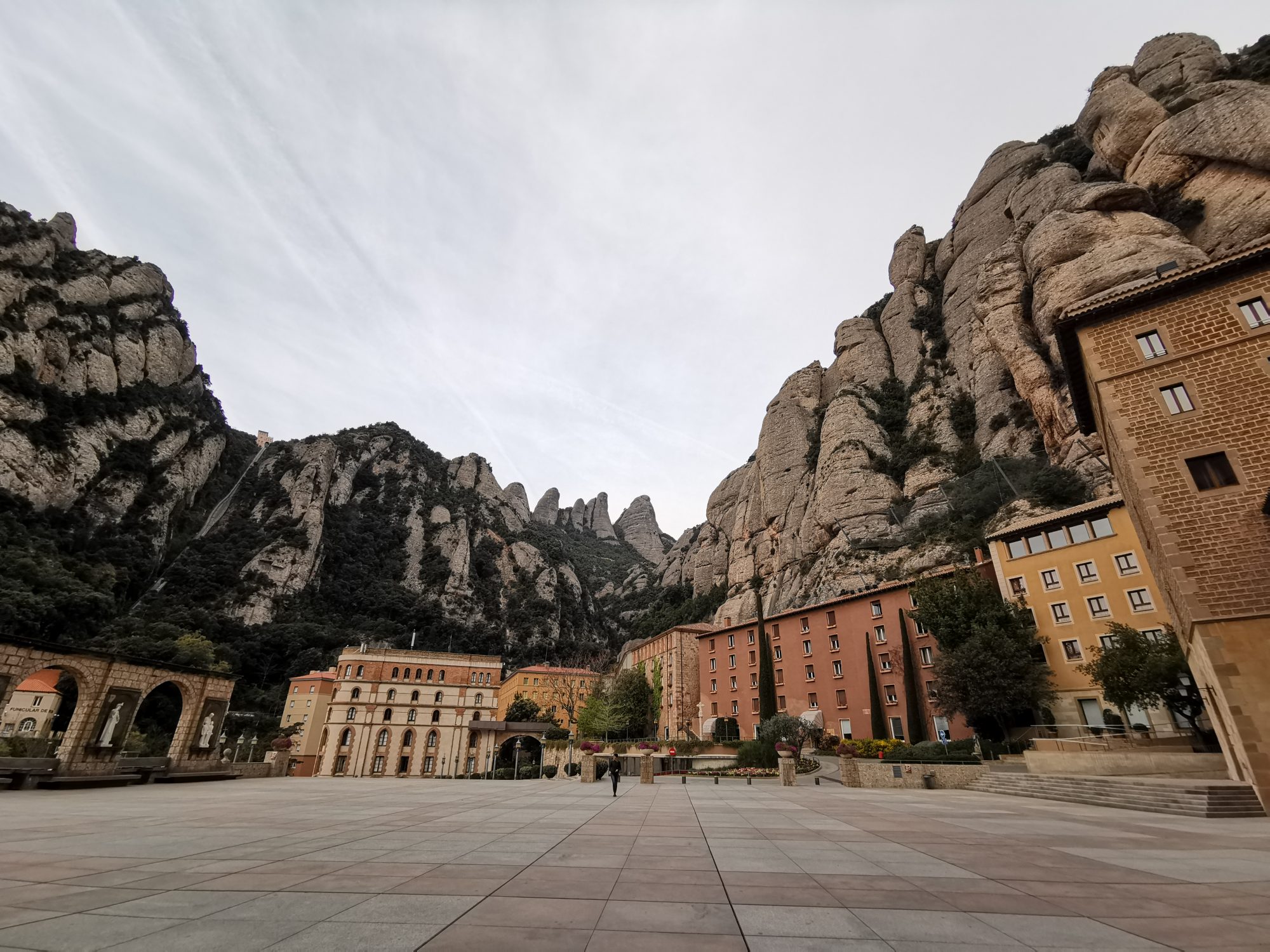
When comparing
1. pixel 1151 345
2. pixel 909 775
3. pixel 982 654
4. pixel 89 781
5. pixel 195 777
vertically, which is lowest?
pixel 195 777

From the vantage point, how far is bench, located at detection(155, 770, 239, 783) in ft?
80.0

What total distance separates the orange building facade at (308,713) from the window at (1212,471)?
230 feet

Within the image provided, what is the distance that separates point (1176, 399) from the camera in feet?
61.4

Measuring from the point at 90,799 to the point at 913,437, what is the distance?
7737 centimetres

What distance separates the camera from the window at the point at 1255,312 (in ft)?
60.1

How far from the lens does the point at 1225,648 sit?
51.4ft

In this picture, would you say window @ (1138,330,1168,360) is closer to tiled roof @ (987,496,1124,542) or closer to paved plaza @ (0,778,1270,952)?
tiled roof @ (987,496,1124,542)

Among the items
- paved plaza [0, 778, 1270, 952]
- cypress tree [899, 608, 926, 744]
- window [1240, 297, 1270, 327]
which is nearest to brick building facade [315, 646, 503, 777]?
cypress tree [899, 608, 926, 744]

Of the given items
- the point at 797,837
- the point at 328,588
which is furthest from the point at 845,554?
the point at 328,588

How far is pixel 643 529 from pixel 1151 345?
165 metres

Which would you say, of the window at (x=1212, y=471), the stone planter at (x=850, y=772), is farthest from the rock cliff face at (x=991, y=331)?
the stone planter at (x=850, y=772)

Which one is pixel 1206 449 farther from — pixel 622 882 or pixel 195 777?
pixel 195 777

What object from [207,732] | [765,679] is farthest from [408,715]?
[765,679]

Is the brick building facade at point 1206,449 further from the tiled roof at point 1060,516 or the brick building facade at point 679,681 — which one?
the brick building facade at point 679,681
